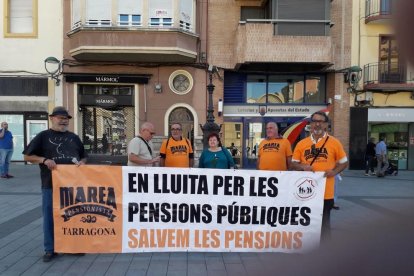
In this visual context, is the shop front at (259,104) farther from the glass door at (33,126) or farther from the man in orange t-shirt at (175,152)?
the man in orange t-shirt at (175,152)

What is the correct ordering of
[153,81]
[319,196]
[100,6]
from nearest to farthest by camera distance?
[319,196] < [100,6] < [153,81]

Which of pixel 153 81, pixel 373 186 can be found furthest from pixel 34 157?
pixel 153 81

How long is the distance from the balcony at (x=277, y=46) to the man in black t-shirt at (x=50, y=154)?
435 inches

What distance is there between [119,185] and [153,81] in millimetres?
11208

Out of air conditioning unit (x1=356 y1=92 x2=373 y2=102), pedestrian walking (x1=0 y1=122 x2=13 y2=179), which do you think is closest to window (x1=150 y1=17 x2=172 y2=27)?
pedestrian walking (x1=0 y1=122 x2=13 y2=179)

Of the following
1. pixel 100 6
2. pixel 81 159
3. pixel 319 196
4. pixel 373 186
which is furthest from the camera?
pixel 100 6

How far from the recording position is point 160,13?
14.4m

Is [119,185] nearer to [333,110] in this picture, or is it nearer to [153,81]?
[153,81]

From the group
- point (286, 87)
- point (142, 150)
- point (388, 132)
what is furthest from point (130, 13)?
point (388, 132)

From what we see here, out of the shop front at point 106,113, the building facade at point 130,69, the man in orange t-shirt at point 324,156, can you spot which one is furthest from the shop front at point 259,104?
the man in orange t-shirt at point 324,156

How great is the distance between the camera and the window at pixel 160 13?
14.4 meters

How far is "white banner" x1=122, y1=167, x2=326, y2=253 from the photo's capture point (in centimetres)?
454

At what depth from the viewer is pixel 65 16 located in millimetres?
15367

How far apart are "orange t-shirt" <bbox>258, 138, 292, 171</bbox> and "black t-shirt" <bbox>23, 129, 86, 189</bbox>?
280 centimetres
